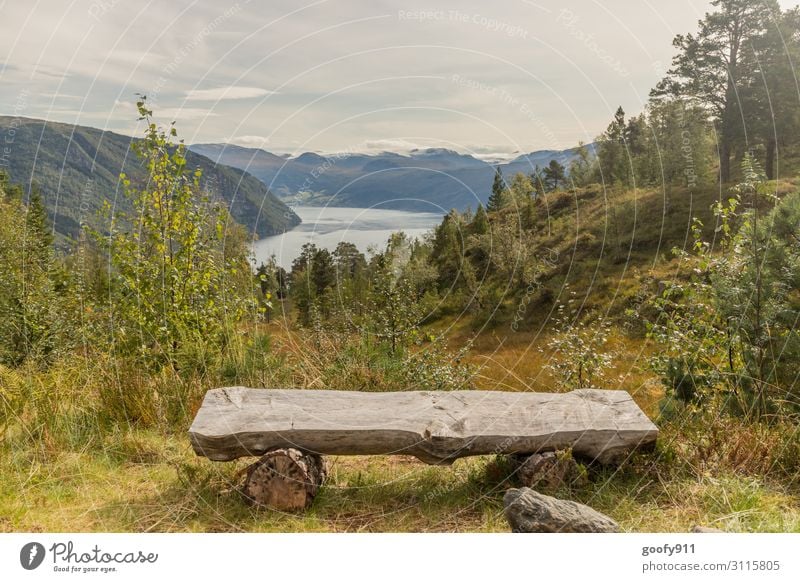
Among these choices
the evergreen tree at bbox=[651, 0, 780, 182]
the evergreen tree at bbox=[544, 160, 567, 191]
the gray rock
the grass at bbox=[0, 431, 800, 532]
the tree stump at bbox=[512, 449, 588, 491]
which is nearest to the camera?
the gray rock

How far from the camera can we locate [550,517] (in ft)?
12.7

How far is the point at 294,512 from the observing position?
4496 millimetres

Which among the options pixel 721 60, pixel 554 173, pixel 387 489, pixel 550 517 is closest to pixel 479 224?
pixel 554 173

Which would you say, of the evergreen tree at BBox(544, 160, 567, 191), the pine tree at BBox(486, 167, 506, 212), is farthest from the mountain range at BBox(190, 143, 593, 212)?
the evergreen tree at BBox(544, 160, 567, 191)

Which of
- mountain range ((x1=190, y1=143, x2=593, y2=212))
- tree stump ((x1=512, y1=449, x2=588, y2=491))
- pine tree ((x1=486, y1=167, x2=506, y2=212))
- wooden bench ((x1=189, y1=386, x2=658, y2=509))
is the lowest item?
tree stump ((x1=512, y1=449, x2=588, y2=491))

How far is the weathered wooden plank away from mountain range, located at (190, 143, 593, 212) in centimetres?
288

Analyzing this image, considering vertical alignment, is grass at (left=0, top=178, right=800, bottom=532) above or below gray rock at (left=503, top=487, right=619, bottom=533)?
below

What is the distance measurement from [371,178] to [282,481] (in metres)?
7.00

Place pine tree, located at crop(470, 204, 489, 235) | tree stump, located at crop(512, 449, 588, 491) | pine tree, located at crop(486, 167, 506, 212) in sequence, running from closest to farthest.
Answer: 1. tree stump, located at crop(512, 449, 588, 491)
2. pine tree, located at crop(470, 204, 489, 235)
3. pine tree, located at crop(486, 167, 506, 212)

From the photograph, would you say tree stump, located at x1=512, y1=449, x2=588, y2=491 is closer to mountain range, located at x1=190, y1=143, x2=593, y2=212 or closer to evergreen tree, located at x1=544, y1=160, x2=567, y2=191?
mountain range, located at x1=190, y1=143, x2=593, y2=212

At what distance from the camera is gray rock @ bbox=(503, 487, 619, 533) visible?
3861 mm

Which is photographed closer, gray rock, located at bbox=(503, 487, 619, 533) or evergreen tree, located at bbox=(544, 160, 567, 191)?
gray rock, located at bbox=(503, 487, 619, 533)

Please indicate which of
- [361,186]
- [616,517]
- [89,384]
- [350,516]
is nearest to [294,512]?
[350,516]
